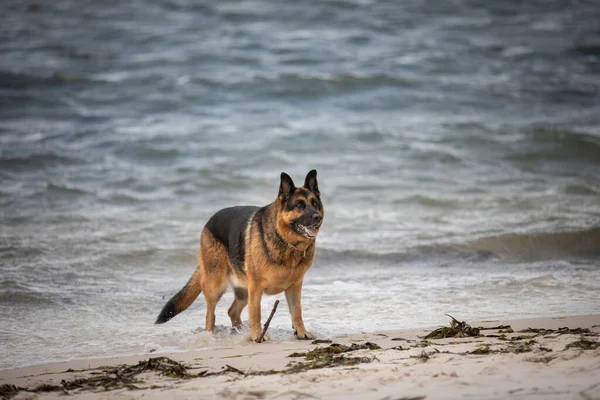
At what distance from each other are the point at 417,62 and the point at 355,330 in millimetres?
17612

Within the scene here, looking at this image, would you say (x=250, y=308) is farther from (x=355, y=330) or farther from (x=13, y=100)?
(x=13, y=100)

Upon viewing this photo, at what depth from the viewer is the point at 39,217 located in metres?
12.3

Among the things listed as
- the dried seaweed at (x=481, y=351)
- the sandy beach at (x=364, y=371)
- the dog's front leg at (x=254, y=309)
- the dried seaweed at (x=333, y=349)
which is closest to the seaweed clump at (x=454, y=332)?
the sandy beach at (x=364, y=371)

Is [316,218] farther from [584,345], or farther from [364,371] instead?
[584,345]

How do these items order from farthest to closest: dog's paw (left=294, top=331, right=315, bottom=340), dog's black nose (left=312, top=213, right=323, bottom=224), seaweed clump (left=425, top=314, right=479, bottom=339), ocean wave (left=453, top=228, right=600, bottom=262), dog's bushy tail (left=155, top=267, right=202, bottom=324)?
ocean wave (left=453, top=228, right=600, bottom=262) < dog's bushy tail (left=155, top=267, right=202, bottom=324) < dog's paw (left=294, top=331, right=315, bottom=340) < dog's black nose (left=312, top=213, right=323, bottom=224) < seaweed clump (left=425, top=314, right=479, bottom=339)

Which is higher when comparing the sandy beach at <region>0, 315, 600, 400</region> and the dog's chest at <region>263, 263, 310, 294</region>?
the dog's chest at <region>263, 263, 310, 294</region>

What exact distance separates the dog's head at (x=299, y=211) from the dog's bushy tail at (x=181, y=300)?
133 cm

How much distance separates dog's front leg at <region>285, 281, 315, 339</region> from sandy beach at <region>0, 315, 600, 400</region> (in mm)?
393

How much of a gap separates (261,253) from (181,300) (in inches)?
45.9

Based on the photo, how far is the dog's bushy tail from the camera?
7113 mm

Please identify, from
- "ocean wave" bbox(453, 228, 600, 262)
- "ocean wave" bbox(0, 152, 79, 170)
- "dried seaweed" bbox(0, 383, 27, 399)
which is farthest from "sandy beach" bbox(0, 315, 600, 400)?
"ocean wave" bbox(0, 152, 79, 170)

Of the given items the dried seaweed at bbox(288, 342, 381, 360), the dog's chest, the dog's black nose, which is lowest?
the dried seaweed at bbox(288, 342, 381, 360)

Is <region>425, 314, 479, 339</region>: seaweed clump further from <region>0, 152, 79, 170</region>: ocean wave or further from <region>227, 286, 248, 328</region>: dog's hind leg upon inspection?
<region>0, 152, 79, 170</region>: ocean wave

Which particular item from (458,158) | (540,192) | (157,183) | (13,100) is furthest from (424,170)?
(13,100)
